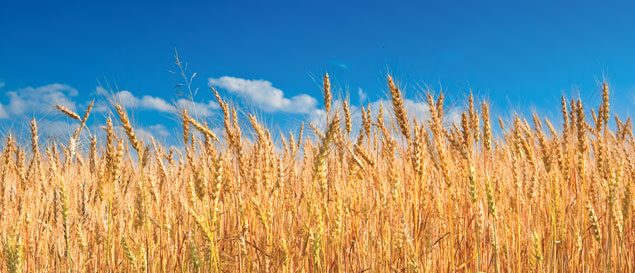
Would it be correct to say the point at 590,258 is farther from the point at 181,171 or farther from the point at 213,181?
the point at 181,171

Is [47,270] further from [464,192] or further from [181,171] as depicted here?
[464,192]

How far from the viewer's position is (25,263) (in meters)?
2.60

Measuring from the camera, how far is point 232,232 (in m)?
2.89

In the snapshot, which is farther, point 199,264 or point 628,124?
point 628,124

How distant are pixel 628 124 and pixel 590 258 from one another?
2673 mm

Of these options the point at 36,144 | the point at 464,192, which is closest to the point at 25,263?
the point at 36,144

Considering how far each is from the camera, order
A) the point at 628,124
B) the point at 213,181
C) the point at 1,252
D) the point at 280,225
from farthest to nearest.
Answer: the point at 628,124 < the point at 1,252 < the point at 280,225 < the point at 213,181

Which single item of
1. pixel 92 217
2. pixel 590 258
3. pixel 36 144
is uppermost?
pixel 36 144

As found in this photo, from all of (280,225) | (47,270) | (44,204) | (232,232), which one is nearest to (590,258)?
(280,225)

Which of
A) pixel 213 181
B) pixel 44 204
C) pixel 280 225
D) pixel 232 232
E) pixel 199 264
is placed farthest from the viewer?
pixel 44 204

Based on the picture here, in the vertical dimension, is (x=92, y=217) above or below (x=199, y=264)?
above

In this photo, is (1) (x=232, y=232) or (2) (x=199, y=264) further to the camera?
(1) (x=232, y=232)

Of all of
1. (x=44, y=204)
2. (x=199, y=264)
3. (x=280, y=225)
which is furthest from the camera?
(x=44, y=204)

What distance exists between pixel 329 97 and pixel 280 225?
954 millimetres
